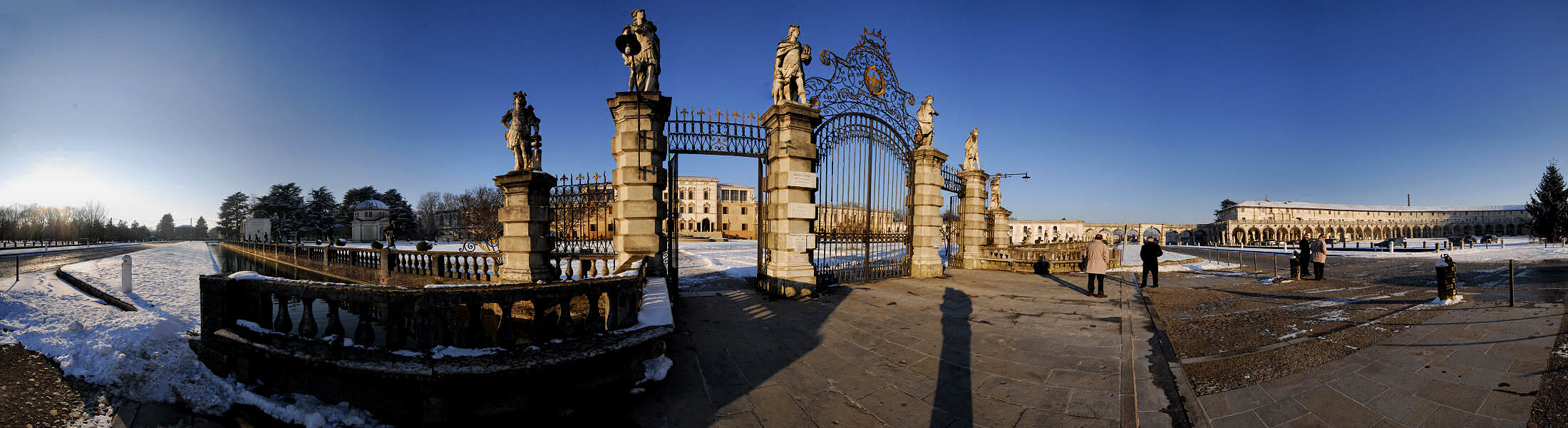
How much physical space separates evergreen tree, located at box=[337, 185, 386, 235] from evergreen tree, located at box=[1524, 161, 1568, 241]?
413 ft

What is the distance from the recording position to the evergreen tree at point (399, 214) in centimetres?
6269

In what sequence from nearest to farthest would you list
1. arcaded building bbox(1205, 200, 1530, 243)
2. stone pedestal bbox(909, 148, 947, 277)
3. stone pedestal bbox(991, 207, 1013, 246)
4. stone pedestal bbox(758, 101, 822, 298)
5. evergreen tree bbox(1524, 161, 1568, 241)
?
stone pedestal bbox(758, 101, 822, 298), stone pedestal bbox(909, 148, 947, 277), stone pedestal bbox(991, 207, 1013, 246), evergreen tree bbox(1524, 161, 1568, 241), arcaded building bbox(1205, 200, 1530, 243)

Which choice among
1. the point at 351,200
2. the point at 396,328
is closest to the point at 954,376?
the point at 396,328

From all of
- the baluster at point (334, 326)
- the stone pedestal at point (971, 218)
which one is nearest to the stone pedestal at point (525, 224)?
the baluster at point (334, 326)

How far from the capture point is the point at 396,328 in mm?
3594

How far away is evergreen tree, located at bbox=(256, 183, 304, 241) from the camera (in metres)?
59.4

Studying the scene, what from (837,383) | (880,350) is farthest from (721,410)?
(880,350)

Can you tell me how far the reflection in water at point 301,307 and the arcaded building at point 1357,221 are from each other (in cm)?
12373

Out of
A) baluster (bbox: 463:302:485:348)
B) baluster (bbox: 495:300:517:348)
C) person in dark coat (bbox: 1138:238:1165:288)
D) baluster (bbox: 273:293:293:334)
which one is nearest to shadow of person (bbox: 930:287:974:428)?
baluster (bbox: 495:300:517:348)

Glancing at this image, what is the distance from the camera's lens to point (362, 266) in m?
17.9

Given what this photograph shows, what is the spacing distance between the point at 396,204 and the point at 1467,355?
9276cm

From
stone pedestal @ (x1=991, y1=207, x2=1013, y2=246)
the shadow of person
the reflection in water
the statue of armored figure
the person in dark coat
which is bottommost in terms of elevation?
the reflection in water

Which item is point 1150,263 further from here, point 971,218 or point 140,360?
point 140,360

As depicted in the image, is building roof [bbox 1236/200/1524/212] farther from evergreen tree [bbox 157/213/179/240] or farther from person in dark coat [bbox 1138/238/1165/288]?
evergreen tree [bbox 157/213/179/240]
